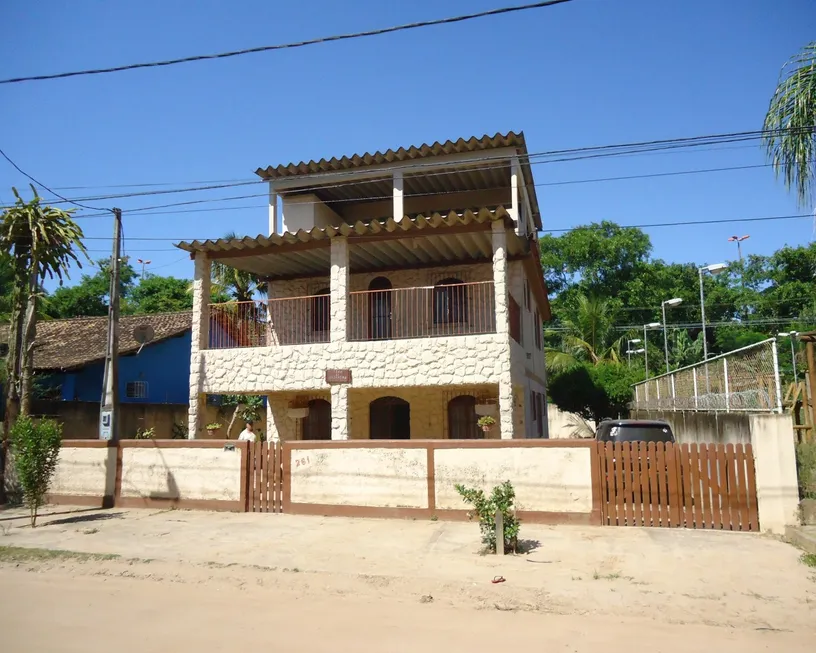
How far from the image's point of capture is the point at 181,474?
12.4 m

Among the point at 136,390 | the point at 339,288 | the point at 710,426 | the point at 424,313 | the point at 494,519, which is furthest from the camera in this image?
the point at 136,390

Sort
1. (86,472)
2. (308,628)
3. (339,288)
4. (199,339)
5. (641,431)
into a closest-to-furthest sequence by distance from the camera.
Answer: (308,628) → (641,431) → (86,472) → (339,288) → (199,339)

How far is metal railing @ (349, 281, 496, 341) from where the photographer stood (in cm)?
1608

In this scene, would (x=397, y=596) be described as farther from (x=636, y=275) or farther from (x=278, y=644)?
(x=636, y=275)

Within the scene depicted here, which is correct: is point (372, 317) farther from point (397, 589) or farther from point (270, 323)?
point (397, 589)

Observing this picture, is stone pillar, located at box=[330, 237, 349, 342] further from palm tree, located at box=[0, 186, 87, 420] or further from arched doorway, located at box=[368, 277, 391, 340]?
palm tree, located at box=[0, 186, 87, 420]

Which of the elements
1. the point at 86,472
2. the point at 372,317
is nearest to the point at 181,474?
the point at 86,472

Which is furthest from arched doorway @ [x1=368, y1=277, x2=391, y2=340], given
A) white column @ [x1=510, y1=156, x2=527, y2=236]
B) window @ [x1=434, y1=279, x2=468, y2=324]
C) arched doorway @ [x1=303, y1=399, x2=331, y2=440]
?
white column @ [x1=510, y1=156, x2=527, y2=236]

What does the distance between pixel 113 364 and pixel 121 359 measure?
11.6 meters

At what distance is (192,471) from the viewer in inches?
485

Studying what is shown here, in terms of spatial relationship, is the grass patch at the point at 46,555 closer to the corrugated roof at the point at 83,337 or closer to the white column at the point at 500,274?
the white column at the point at 500,274

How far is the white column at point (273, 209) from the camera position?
17953 mm

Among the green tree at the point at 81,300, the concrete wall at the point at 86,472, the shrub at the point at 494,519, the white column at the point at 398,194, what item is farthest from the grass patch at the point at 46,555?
the green tree at the point at 81,300

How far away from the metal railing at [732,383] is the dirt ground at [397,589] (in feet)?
11.2
